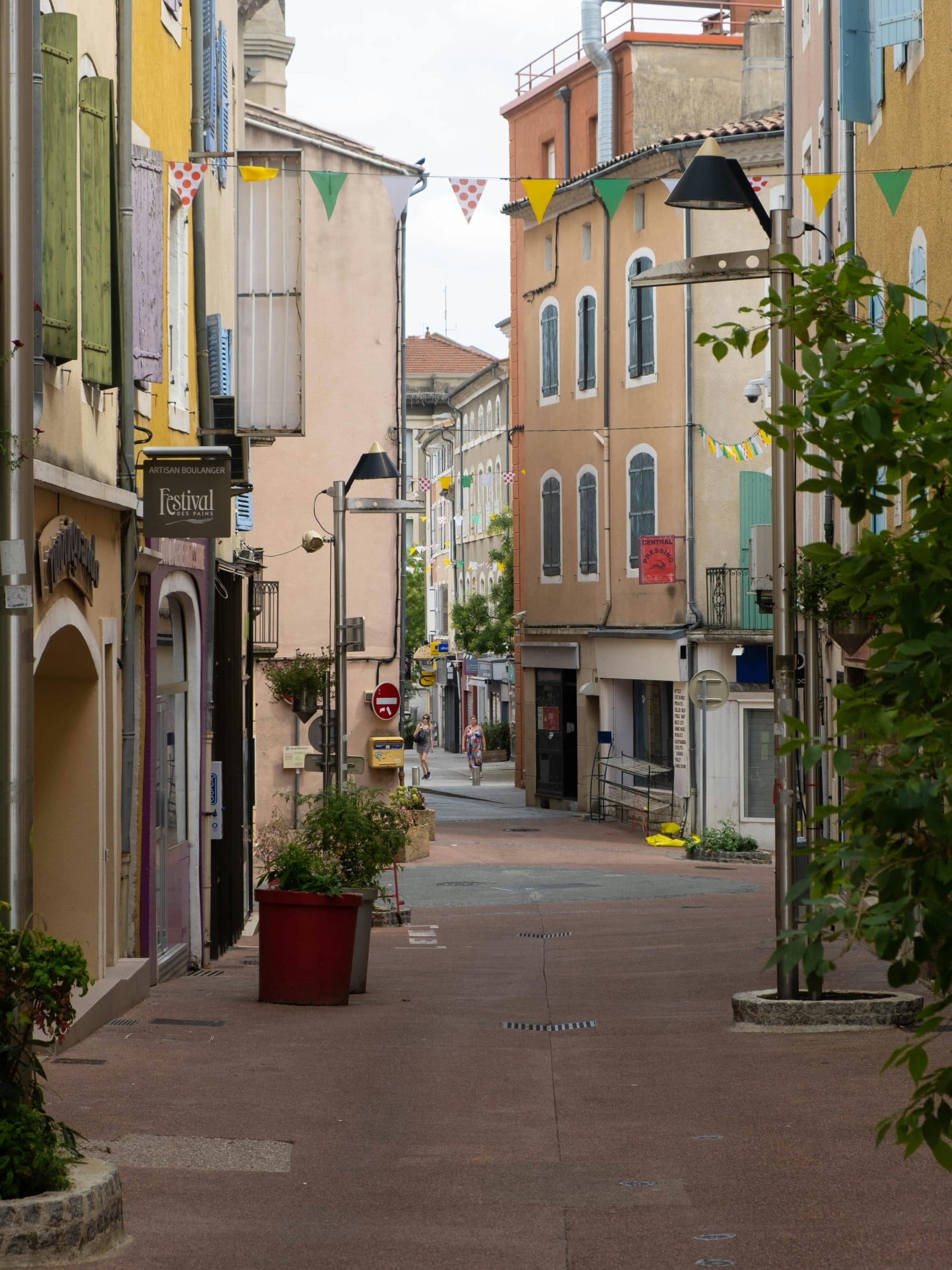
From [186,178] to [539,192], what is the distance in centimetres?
291

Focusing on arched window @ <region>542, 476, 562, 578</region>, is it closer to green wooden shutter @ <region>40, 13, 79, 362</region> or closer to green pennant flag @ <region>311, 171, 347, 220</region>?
green pennant flag @ <region>311, 171, 347, 220</region>

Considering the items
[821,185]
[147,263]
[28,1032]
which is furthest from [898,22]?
[28,1032]

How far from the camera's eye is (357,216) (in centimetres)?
3353

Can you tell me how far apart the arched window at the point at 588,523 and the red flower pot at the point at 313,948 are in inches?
1032

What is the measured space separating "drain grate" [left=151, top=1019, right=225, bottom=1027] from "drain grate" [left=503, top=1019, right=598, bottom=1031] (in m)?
1.93

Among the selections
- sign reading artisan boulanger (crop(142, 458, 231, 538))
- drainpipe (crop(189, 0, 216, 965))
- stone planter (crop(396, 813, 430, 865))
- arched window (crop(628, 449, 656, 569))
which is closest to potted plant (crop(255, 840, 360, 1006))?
sign reading artisan boulanger (crop(142, 458, 231, 538))

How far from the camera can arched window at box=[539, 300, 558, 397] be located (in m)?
40.7

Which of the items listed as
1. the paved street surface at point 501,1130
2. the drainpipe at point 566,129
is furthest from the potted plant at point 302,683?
the drainpipe at point 566,129

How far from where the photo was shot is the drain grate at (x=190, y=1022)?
37.4 feet

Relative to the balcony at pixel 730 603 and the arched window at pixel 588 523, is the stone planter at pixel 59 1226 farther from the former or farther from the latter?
the arched window at pixel 588 523

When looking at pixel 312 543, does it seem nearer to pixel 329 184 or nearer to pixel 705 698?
pixel 705 698

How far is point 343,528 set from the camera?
71.7 ft

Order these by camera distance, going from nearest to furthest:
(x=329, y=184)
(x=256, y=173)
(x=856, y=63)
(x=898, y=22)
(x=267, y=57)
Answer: (x=329, y=184), (x=256, y=173), (x=898, y=22), (x=856, y=63), (x=267, y=57)

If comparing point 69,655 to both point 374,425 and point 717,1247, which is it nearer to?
point 717,1247
